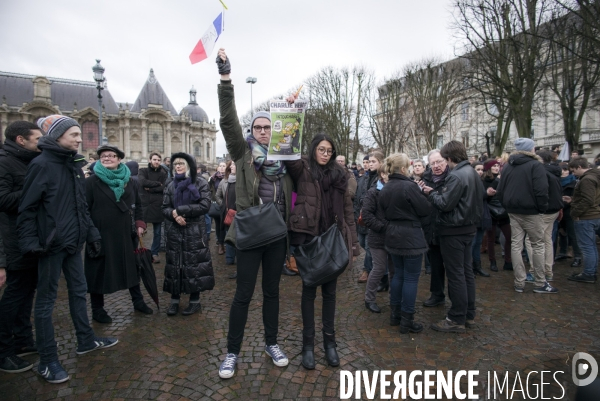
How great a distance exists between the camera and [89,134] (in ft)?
258

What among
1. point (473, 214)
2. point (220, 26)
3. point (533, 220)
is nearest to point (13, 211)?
point (220, 26)

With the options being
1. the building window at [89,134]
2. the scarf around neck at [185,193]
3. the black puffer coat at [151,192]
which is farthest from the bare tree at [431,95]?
the building window at [89,134]

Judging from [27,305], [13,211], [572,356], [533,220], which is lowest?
[572,356]

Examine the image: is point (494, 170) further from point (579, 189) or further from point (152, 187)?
point (152, 187)

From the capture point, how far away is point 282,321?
4.75 meters

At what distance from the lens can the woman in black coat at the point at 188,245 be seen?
16.4ft

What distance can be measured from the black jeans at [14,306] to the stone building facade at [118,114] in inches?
2482

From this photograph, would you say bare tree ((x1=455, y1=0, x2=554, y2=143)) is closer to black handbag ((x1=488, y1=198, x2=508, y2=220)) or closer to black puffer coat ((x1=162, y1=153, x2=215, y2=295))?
black handbag ((x1=488, y1=198, x2=508, y2=220))

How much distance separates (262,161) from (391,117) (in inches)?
1117

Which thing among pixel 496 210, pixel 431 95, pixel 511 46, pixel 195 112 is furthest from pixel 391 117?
pixel 195 112

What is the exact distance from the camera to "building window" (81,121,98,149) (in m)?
76.9

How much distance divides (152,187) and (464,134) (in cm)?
4325

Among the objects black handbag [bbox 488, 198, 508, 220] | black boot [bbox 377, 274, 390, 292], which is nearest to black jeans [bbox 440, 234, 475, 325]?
black boot [bbox 377, 274, 390, 292]

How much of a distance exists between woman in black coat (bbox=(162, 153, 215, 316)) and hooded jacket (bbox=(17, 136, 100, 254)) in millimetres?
1404
